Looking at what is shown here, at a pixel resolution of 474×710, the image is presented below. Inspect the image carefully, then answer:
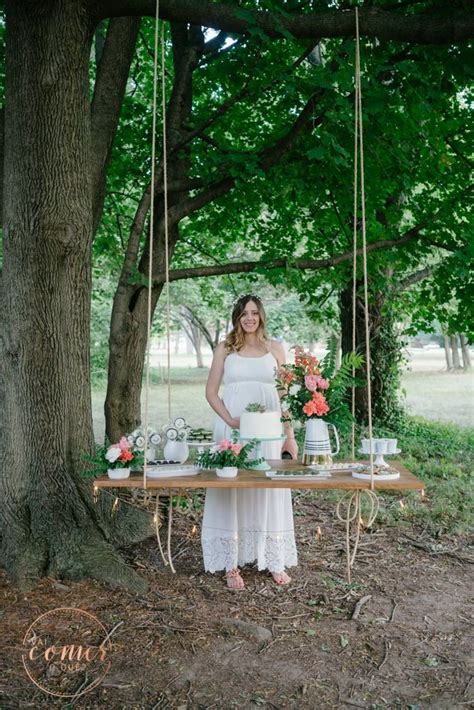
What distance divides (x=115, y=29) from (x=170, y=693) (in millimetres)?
4917

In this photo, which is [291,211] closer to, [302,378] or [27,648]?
[302,378]

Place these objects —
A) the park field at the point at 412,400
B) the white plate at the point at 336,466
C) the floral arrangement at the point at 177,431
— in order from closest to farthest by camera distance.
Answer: the white plate at the point at 336,466 → the floral arrangement at the point at 177,431 → the park field at the point at 412,400

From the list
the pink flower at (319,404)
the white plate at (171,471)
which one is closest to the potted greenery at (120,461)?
the white plate at (171,471)

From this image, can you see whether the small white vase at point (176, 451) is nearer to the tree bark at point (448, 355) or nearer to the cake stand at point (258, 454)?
the cake stand at point (258, 454)

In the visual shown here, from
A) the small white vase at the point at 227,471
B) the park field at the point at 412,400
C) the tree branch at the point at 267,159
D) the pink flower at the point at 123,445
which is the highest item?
the tree branch at the point at 267,159

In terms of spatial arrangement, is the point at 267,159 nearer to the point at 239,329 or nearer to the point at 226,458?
the point at 239,329

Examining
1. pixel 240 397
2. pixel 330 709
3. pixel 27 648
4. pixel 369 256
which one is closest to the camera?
pixel 330 709

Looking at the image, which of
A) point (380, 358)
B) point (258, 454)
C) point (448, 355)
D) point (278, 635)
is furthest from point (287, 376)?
point (448, 355)

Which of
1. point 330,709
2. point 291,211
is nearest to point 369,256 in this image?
point 291,211

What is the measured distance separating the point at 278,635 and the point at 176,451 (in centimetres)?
130

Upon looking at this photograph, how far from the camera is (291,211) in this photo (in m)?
7.73

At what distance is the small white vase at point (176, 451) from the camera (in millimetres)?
4293

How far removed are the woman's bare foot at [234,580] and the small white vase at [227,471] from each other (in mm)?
1072

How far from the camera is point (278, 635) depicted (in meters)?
3.88
